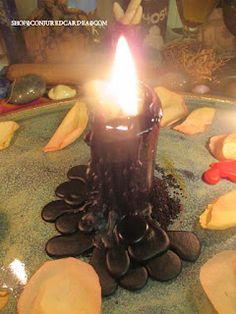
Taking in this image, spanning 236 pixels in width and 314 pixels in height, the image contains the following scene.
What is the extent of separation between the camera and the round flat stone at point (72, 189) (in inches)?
29.7

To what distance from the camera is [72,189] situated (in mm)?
769

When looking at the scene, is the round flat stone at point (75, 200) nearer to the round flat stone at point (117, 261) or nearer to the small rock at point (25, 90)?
the round flat stone at point (117, 261)

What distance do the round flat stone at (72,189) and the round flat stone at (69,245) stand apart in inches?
3.7

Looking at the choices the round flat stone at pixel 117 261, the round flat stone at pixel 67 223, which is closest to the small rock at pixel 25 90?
the round flat stone at pixel 67 223

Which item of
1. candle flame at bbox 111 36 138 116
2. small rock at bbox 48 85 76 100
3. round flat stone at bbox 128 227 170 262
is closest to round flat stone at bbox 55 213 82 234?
round flat stone at bbox 128 227 170 262

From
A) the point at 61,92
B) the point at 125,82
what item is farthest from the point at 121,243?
the point at 61,92

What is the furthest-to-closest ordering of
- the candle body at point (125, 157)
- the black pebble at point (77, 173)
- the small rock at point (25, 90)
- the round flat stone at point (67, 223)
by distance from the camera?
the small rock at point (25, 90)
the black pebble at point (77, 173)
the round flat stone at point (67, 223)
the candle body at point (125, 157)

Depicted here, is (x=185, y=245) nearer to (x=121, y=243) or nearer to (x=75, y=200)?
(x=121, y=243)

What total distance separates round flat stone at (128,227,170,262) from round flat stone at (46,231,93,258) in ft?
0.27

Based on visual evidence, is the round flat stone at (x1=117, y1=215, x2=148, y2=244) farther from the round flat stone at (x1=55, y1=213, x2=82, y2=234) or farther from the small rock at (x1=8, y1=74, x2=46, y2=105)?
the small rock at (x1=8, y1=74, x2=46, y2=105)

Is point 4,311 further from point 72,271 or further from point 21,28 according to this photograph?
point 21,28

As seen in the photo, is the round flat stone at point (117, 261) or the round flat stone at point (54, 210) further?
the round flat stone at point (54, 210)

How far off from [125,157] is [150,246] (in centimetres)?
16

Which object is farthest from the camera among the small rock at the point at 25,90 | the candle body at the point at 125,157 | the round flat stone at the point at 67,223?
the small rock at the point at 25,90
